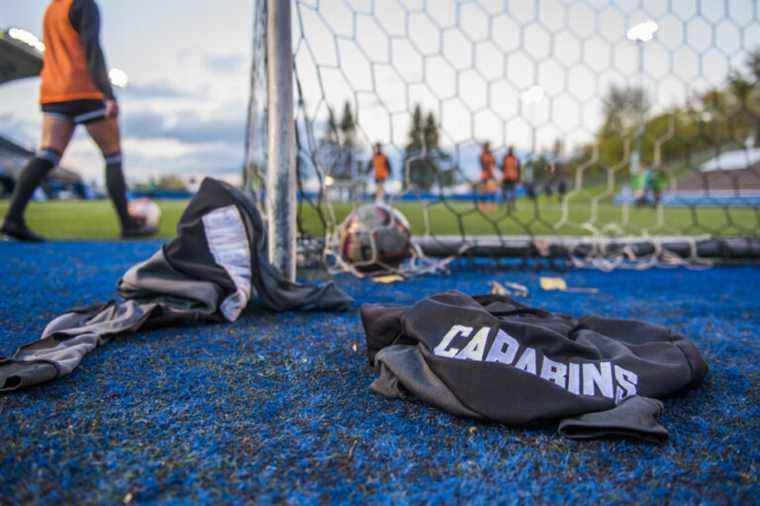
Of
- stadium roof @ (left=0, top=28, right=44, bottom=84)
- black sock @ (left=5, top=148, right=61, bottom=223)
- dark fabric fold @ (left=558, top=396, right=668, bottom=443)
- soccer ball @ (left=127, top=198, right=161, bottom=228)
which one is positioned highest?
stadium roof @ (left=0, top=28, right=44, bottom=84)

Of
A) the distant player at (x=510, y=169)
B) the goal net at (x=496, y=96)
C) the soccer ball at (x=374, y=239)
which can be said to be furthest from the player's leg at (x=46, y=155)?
the distant player at (x=510, y=169)

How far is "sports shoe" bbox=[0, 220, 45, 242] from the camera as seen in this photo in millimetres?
3480

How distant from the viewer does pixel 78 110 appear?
3.31m

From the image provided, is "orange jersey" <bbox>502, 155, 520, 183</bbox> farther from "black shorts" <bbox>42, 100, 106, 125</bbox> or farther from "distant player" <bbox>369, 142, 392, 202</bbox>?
"black shorts" <bbox>42, 100, 106, 125</bbox>

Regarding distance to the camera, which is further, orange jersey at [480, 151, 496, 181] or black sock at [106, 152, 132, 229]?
black sock at [106, 152, 132, 229]

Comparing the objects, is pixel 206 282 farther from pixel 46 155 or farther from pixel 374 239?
pixel 46 155

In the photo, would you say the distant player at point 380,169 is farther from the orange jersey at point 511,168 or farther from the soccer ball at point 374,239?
the orange jersey at point 511,168

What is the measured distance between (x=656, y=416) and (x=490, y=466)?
1.16 feet

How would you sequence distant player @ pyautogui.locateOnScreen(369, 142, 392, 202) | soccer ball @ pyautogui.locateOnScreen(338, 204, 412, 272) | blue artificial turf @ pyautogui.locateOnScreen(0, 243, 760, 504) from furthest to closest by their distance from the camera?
distant player @ pyautogui.locateOnScreen(369, 142, 392, 202) → soccer ball @ pyautogui.locateOnScreen(338, 204, 412, 272) → blue artificial turf @ pyautogui.locateOnScreen(0, 243, 760, 504)

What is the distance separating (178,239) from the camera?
1.53 meters

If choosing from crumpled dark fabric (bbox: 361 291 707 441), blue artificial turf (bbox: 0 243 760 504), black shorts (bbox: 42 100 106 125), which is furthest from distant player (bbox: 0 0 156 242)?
crumpled dark fabric (bbox: 361 291 707 441)

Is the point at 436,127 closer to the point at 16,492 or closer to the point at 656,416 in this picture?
the point at 656,416

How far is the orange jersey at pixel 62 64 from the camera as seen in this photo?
3047 millimetres

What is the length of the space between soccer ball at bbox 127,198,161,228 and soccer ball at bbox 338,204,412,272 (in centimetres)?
267
